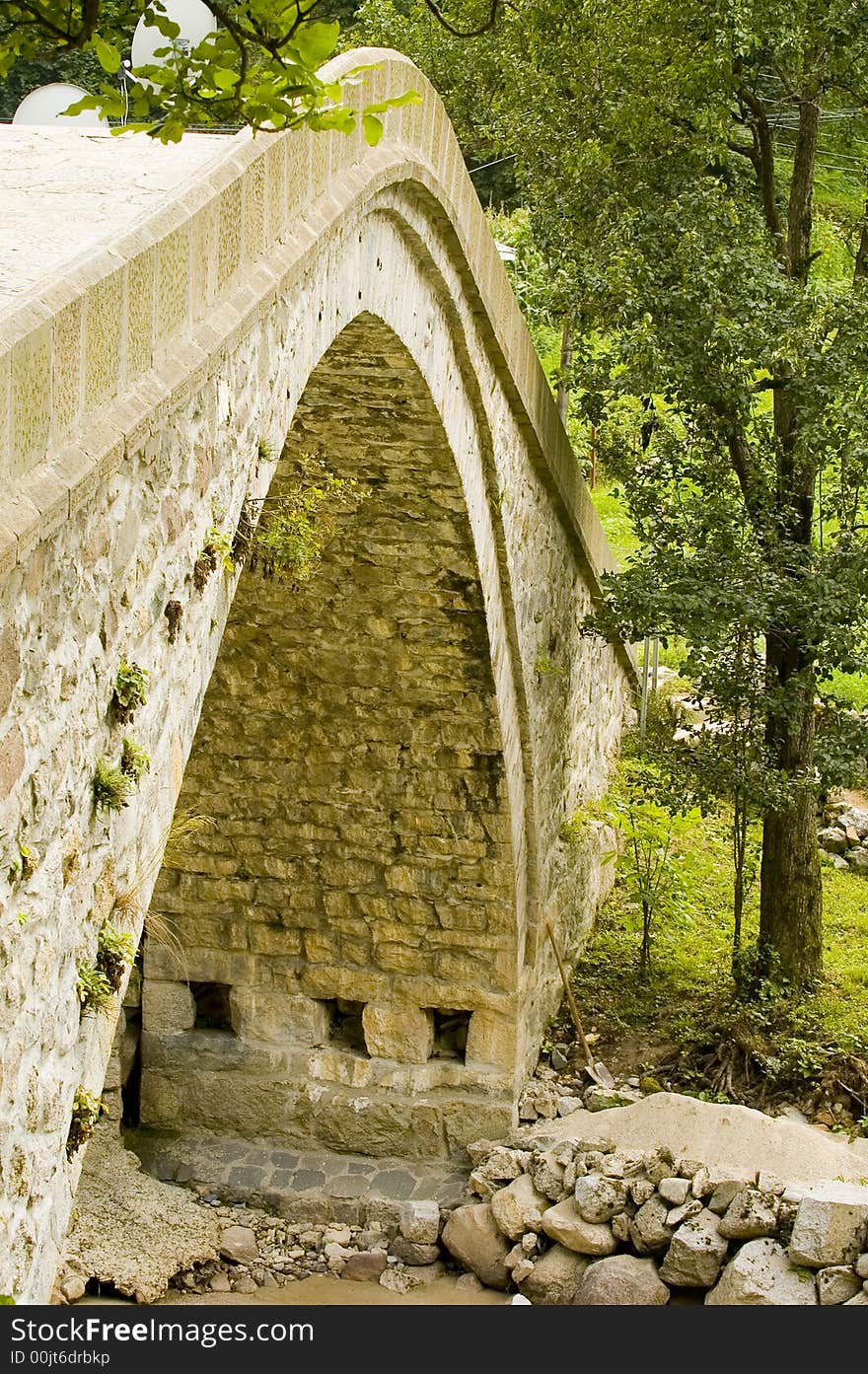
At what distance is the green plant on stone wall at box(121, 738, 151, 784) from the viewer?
10.9 feet

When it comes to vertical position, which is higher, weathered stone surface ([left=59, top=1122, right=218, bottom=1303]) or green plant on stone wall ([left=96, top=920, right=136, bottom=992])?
green plant on stone wall ([left=96, top=920, right=136, bottom=992])

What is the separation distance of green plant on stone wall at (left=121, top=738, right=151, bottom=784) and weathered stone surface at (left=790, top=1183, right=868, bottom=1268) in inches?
170

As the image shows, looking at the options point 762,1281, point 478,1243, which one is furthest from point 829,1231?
point 478,1243

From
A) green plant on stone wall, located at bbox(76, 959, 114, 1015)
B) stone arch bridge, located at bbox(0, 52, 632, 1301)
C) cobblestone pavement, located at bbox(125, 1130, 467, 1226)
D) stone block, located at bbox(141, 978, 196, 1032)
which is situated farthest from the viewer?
stone block, located at bbox(141, 978, 196, 1032)

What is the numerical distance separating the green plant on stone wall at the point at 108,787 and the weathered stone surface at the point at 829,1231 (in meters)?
4.41

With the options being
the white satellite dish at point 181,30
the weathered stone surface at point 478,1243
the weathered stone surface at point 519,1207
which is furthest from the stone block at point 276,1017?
the white satellite dish at point 181,30

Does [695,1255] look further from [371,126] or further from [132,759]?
[371,126]

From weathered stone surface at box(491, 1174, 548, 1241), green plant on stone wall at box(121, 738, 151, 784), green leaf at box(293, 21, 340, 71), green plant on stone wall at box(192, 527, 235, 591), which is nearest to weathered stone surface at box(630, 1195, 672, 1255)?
weathered stone surface at box(491, 1174, 548, 1241)

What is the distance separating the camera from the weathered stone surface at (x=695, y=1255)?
6.95 metres

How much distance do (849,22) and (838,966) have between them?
527 centimetres

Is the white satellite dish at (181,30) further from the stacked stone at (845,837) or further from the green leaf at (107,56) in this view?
the stacked stone at (845,837)

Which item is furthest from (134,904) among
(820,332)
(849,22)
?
(849,22)

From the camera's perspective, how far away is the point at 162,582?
3.50 meters

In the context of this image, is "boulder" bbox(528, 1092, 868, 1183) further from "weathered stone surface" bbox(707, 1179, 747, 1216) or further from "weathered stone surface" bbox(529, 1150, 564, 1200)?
"weathered stone surface" bbox(529, 1150, 564, 1200)
